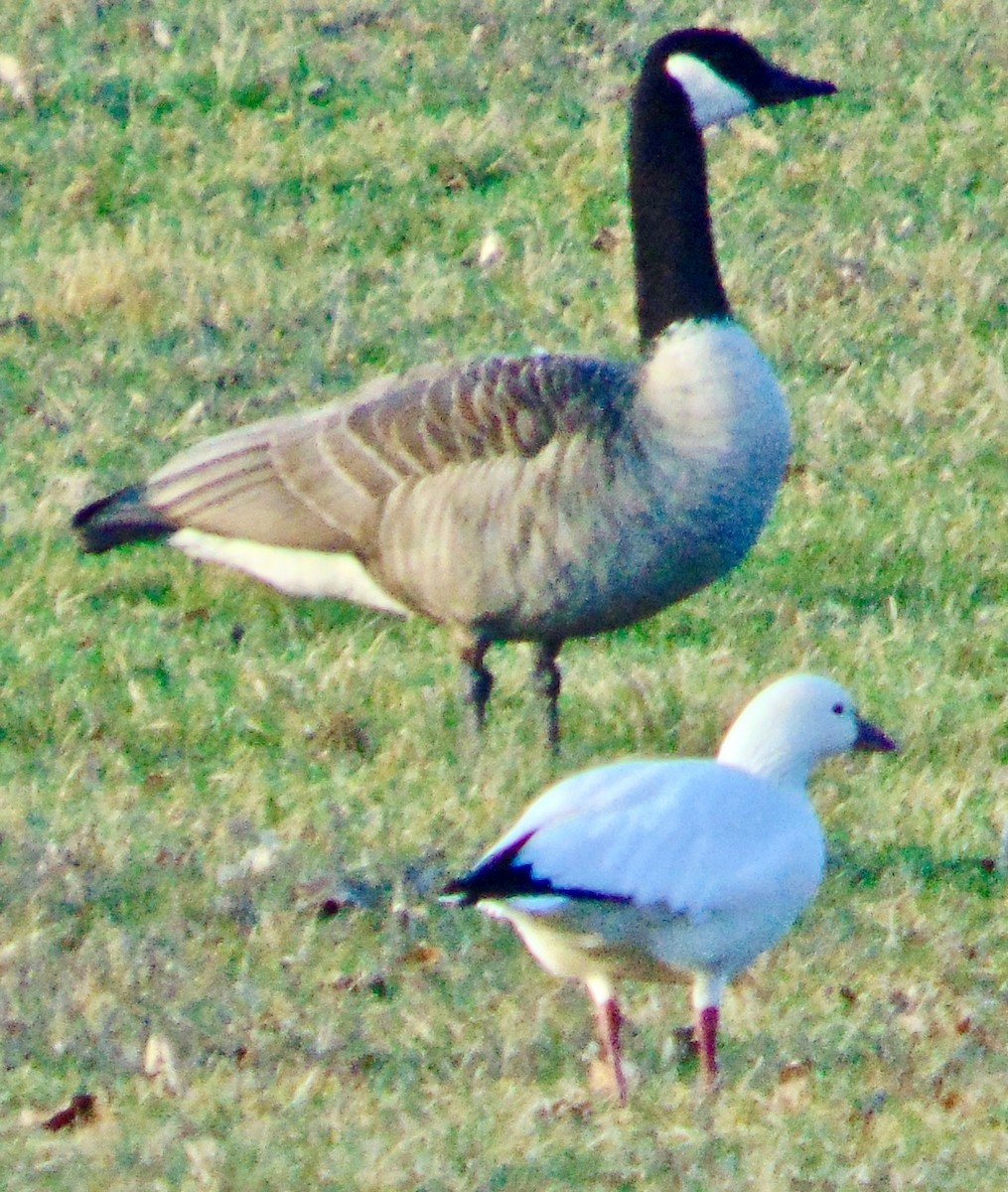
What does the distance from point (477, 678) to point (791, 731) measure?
1657mm

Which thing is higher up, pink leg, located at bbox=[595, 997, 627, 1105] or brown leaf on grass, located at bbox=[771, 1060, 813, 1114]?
pink leg, located at bbox=[595, 997, 627, 1105]

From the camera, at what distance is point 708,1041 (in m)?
4.54

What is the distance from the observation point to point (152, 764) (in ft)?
20.7

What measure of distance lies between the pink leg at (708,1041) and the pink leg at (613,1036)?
16 centimetres

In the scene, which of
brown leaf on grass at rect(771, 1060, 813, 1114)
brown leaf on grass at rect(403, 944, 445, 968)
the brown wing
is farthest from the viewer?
the brown wing

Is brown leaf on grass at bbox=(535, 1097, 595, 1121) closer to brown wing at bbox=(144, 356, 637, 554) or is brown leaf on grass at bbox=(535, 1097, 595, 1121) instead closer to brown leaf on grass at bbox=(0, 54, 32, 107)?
brown wing at bbox=(144, 356, 637, 554)

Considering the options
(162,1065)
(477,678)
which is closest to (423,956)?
(162,1065)

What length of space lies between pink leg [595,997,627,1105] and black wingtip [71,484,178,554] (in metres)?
2.82

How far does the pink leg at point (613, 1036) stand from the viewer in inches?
178

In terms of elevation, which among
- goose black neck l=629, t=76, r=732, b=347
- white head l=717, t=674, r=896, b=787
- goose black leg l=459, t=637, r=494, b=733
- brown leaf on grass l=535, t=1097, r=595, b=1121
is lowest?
goose black leg l=459, t=637, r=494, b=733

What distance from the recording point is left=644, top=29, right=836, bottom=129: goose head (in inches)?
271

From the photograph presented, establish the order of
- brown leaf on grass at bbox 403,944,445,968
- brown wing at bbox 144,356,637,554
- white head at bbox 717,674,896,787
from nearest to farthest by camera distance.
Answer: white head at bbox 717,674,896,787 < brown leaf on grass at bbox 403,944,445,968 < brown wing at bbox 144,356,637,554

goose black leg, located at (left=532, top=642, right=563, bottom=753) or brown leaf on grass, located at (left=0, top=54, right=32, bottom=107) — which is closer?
goose black leg, located at (left=532, top=642, right=563, bottom=753)

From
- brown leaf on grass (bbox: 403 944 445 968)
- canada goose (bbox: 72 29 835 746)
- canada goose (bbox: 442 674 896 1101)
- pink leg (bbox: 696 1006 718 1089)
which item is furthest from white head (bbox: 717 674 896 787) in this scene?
canada goose (bbox: 72 29 835 746)
